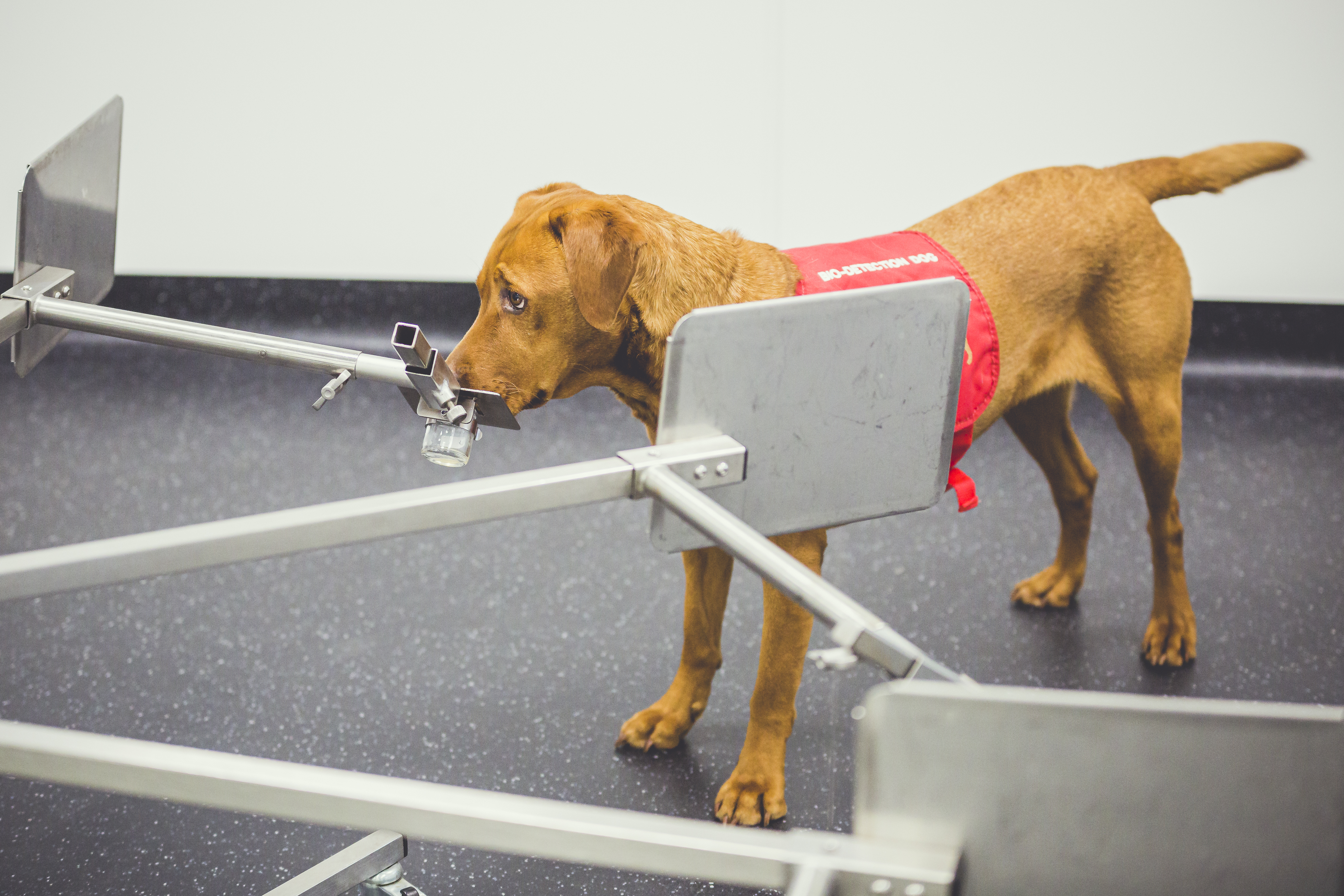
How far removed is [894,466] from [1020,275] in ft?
2.06

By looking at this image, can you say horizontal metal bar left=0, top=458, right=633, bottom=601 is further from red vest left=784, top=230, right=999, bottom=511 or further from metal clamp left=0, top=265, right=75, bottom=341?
red vest left=784, top=230, right=999, bottom=511

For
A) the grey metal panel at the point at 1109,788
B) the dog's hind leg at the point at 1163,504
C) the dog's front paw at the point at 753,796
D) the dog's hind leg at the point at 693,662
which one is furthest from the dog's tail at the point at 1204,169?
the grey metal panel at the point at 1109,788

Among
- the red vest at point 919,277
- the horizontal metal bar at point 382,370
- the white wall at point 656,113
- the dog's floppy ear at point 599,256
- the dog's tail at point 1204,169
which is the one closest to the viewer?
the horizontal metal bar at point 382,370

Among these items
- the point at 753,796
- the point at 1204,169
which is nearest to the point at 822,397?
the point at 753,796

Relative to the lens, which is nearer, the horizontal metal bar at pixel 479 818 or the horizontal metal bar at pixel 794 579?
the horizontal metal bar at pixel 479 818

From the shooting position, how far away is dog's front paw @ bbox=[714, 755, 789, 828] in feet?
5.33

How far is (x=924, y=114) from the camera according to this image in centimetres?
307

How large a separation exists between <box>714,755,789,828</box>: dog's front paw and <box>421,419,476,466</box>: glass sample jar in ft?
2.28

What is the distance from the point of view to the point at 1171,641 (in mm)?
2002

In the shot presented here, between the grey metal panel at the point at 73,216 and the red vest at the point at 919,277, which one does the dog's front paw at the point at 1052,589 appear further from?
the grey metal panel at the point at 73,216

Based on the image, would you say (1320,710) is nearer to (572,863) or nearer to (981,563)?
(572,863)

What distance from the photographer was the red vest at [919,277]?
151 cm

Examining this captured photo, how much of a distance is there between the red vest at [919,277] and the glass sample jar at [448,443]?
19.7 inches

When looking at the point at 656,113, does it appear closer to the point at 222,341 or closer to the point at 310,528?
the point at 222,341
